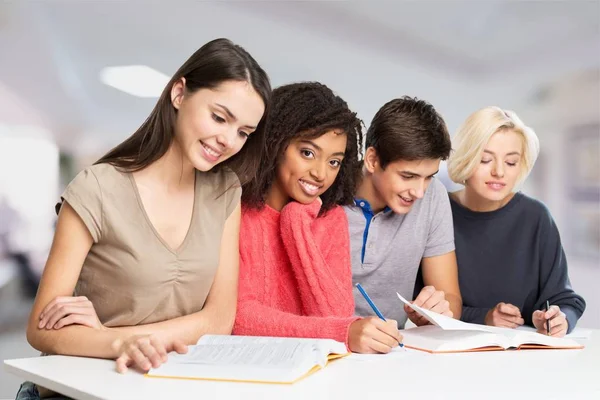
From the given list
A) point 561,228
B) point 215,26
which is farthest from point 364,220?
point 561,228

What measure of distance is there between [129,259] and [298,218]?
19.5 inches

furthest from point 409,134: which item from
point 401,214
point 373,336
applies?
point 373,336

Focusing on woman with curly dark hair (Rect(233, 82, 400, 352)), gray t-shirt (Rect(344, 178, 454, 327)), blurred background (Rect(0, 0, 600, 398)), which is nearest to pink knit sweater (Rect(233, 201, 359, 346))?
woman with curly dark hair (Rect(233, 82, 400, 352))

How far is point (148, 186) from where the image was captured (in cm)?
177

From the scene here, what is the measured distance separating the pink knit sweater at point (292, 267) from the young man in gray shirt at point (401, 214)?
0.15m

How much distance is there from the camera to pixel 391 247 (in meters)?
2.23

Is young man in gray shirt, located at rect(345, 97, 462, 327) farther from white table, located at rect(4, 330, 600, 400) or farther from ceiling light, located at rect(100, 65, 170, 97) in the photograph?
ceiling light, located at rect(100, 65, 170, 97)

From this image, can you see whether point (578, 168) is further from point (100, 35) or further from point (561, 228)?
point (100, 35)

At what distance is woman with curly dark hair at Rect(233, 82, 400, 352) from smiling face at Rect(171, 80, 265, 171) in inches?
10.5

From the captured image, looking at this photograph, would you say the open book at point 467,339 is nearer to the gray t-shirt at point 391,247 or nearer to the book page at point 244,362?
the book page at point 244,362

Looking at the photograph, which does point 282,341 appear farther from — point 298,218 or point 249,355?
point 298,218

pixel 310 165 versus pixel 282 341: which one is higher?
pixel 310 165

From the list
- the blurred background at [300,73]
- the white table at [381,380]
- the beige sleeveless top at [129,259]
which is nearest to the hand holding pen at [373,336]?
the white table at [381,380]

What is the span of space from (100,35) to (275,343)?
242cm
